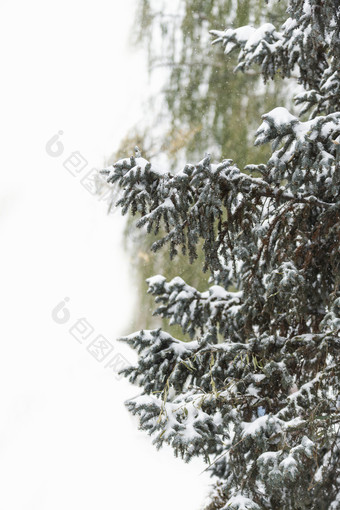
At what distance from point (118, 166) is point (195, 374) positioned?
1151 mm

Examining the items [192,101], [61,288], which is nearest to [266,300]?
[192,101]

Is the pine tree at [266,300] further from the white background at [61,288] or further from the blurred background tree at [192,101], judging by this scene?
the white background at [61,288]

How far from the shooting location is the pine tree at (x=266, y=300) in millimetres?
2104

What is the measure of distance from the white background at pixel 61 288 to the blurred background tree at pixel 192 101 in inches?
28.4

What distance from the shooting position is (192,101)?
4559 mm

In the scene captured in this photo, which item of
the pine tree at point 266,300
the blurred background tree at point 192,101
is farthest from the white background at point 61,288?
the pine tree at point 266,300

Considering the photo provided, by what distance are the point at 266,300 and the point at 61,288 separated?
15.8 feet

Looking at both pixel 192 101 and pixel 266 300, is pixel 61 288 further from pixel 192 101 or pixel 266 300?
pixel 266 300

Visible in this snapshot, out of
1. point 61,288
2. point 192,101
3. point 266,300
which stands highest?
point 61,288

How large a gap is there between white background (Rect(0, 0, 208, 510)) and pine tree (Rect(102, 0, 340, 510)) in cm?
259

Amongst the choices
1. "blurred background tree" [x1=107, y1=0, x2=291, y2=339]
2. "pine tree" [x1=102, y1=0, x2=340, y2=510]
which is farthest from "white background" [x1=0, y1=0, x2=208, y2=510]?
"pine tree" [x1=102, y1=0, x2=340, y2=510]

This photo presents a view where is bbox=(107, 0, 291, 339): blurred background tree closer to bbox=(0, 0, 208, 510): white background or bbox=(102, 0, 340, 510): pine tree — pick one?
bbox=(0, 0, 208, 510): white background

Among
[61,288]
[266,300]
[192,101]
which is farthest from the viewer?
[61,288]

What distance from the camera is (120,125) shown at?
487 cm
